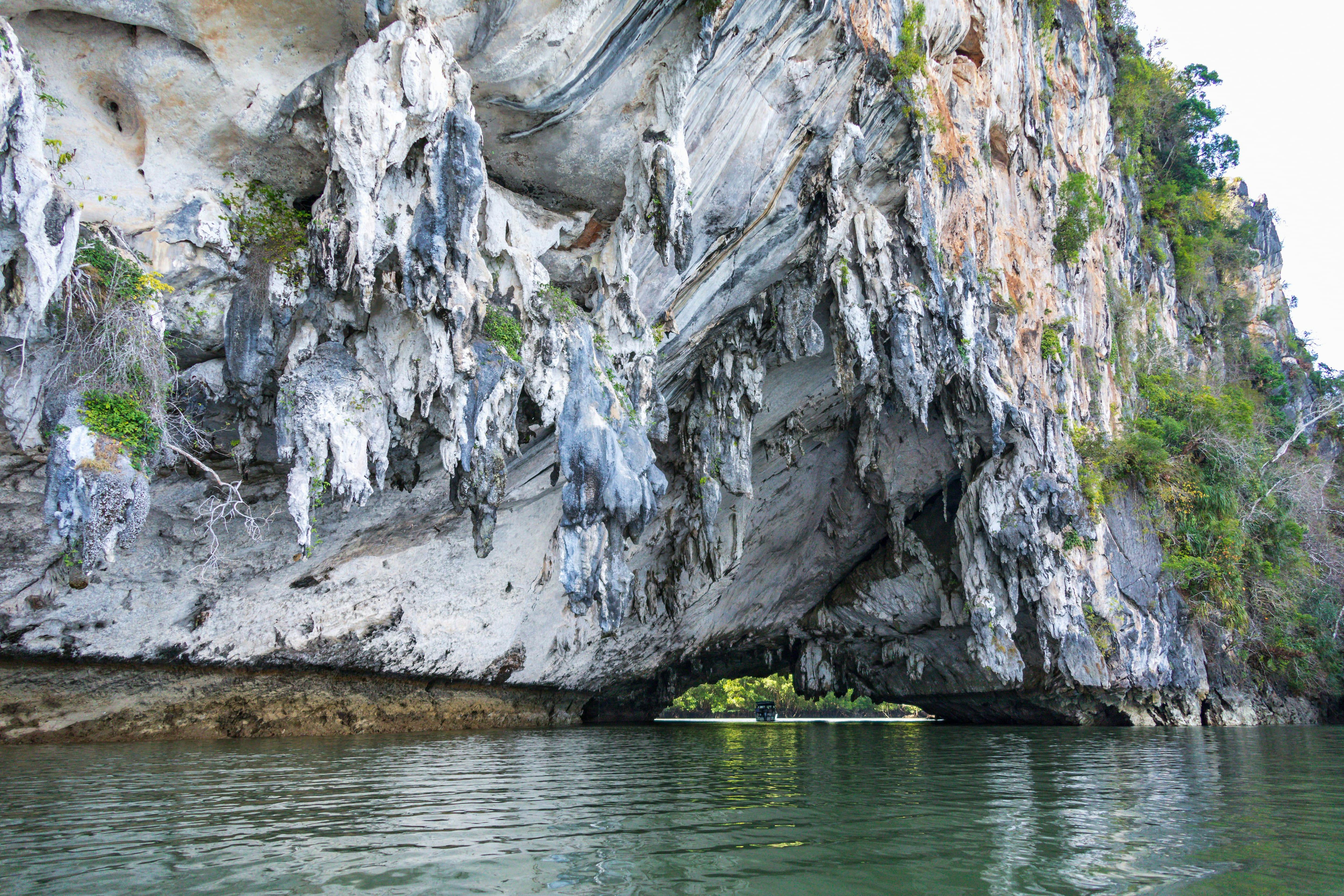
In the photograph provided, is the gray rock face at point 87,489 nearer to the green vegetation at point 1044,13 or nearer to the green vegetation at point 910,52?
the green vegetation at point 910,52

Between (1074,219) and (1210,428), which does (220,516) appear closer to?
(1074,219)

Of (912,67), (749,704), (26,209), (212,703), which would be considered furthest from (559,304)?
(749,704)

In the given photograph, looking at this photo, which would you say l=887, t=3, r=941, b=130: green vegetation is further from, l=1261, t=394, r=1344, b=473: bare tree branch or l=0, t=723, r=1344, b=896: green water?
l=1261, t=394, r=1344, b=473: bare tree branch

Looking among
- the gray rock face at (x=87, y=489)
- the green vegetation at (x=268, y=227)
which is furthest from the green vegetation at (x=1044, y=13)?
the gray rock face at (x=87, y=489)

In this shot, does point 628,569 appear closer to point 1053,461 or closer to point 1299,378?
point 1053,461

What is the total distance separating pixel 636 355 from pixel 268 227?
18.7 ft

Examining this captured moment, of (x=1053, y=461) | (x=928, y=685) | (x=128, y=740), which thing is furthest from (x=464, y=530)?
(x=928, y=685)

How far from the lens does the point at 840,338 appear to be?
15789mm

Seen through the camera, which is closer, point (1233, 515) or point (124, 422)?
point (124, 422)

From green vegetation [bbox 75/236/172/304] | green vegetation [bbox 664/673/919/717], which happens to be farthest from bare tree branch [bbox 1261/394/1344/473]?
green vegetation [bbox 75/236/172/304]

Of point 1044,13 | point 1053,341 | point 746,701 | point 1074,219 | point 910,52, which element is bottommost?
point 746,701

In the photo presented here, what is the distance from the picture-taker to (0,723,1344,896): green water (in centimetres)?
431

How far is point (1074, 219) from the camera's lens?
69.1ft

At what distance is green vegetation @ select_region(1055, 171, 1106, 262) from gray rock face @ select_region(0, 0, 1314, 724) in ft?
1.94
